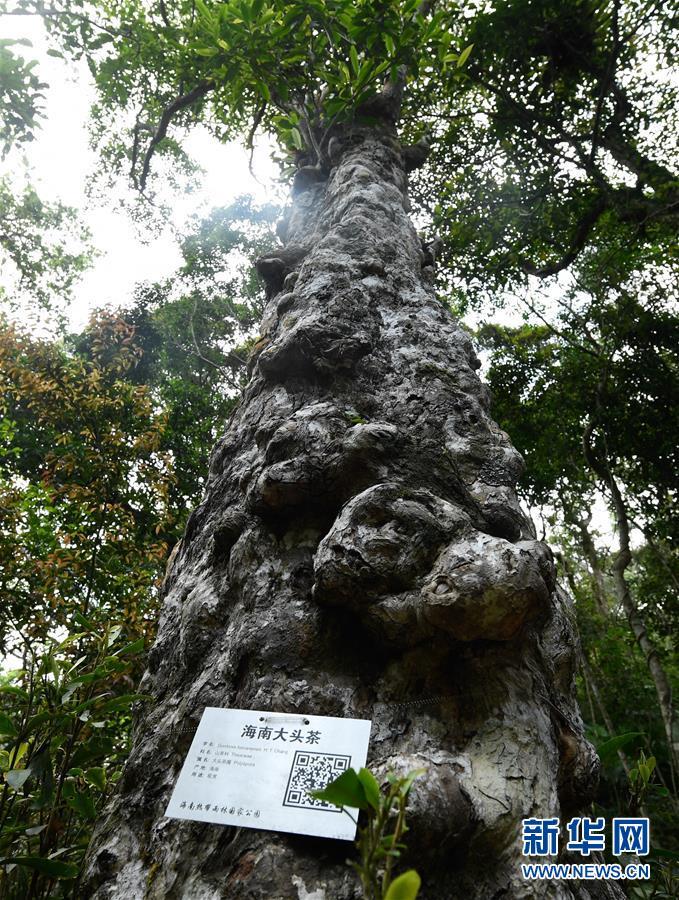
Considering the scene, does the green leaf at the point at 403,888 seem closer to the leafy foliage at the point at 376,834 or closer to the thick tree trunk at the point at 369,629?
the leafy foliage at the point at 376,834

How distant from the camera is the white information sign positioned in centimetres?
116

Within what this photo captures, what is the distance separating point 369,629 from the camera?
1.45 metres

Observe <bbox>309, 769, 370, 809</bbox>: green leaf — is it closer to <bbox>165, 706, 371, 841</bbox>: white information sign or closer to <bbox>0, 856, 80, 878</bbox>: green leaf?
<bbox>165, 706, 371, 841</bbox>: white information sign

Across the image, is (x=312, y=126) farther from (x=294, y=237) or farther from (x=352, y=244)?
(x=352, y=244)

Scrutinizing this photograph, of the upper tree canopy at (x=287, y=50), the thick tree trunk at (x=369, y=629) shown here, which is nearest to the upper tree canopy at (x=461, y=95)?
the upper tree canopy at (x=287, y=50)

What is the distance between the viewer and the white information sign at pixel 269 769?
1158 millimetres

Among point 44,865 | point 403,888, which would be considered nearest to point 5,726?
point 44,865

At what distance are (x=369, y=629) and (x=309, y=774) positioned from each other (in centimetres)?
38

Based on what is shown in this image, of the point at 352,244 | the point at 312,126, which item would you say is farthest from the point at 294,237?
the point at 312,126

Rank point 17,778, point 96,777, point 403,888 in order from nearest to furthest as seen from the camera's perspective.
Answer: point 403,888, point 17,778, point 96,777

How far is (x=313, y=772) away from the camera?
4.02ft

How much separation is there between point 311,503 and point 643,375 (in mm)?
5723

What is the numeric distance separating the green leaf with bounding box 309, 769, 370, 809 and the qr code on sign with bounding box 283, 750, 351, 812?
0.33 m

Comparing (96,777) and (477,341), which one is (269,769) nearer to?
(96,777)
